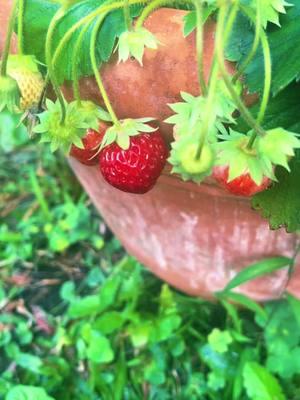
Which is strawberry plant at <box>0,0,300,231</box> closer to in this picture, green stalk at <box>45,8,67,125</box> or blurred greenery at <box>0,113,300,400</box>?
green stalk at <box>45,8,67,125</box>

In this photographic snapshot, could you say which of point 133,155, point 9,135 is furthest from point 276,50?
point 9,135

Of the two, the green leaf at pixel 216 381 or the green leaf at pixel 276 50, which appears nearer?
the green leaf at pixel 276 50

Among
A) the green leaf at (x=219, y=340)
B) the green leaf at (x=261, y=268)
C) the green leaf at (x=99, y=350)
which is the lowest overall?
the green leaf at (x=99, y=350)

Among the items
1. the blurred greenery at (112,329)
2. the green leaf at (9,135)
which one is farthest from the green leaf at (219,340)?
the green leaf at (9,135)

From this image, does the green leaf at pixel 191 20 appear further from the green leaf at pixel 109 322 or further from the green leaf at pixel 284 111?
the green leaf at pixel 109 322

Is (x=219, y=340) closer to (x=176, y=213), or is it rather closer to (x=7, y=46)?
(x=176, y=213)

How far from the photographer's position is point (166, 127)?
60cm

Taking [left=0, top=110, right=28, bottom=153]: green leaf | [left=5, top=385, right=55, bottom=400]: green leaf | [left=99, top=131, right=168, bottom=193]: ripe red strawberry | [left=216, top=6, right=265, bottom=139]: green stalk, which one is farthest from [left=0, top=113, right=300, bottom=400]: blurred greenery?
[left=216, top=6, right=265, bottom=139]: green stalk

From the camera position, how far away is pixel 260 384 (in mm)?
885

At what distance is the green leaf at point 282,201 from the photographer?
0.59m

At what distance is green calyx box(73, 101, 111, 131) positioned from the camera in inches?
21.8

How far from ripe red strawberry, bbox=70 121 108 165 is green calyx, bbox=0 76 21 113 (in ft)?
0.21

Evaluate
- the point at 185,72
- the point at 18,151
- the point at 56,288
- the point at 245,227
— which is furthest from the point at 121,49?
the point at 18,151

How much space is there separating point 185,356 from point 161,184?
0.36m
